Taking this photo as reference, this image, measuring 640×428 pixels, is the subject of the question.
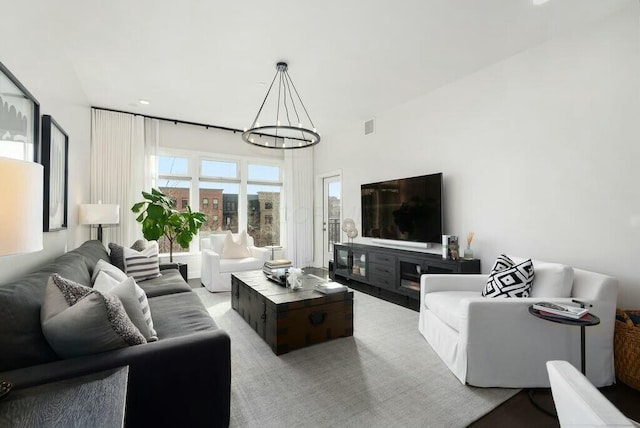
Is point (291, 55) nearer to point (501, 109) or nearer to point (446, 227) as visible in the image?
point (501, 109)

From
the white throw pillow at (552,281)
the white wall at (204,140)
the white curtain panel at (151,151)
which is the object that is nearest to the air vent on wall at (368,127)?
the white wall at (204,140)

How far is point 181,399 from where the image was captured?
1.34 meters

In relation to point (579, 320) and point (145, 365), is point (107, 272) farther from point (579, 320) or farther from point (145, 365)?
point (579, 320)

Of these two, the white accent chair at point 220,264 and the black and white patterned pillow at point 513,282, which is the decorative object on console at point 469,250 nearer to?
the black and white patterned pillow at point 513,282

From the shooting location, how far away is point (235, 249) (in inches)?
192

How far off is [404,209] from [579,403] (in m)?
3.50

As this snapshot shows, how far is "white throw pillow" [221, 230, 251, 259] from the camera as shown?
15.9 feet

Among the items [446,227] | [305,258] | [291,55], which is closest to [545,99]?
[446,227]

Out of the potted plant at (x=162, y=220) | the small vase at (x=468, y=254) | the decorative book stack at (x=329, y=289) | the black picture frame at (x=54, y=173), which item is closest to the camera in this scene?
the black picture frame at (x=54, y=173)

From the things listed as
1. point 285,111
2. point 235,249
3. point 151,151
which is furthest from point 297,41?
point 151,151

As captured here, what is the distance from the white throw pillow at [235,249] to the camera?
484 cm

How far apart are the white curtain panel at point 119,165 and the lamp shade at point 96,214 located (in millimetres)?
1247

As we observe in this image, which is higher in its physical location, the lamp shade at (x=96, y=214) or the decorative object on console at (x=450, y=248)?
the lamp shade at (x=96, y=214)

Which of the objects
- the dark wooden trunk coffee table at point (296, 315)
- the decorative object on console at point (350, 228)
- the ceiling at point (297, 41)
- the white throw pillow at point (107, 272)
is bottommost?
the dark wooden trunk coffee table at point (296, 315)
